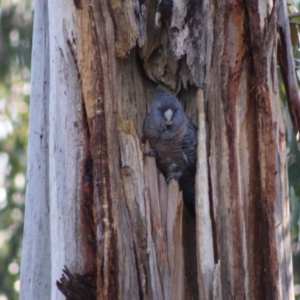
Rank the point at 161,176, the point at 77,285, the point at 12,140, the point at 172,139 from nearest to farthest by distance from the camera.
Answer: the point at 77,285, the point at 161,176, the point at 172,139, the point at 12,140

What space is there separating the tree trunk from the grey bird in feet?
0.42

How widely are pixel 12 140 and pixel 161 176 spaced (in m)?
4.73

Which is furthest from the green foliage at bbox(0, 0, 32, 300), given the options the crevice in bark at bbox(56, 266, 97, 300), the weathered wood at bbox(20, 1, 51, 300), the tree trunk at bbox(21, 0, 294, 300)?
the crevice in bark at bbox(56, 266, 97, 300)

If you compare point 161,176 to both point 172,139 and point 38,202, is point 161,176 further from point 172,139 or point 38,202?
point 38,202

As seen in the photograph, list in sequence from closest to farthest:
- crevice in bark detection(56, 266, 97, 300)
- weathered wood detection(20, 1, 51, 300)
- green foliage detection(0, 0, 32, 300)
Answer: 1. crevice in bark detection(56, 266, 97, 300)
2. weathered wood detection(20, 1, 51, 300)
3. green foliage detection(0, 0, 32, 300)

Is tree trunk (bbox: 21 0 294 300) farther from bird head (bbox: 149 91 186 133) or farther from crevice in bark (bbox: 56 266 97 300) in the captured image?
bird head (bbox: 149 91 186 133)

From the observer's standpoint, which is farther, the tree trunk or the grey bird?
the grey bird

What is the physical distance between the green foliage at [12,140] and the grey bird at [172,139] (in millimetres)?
3348

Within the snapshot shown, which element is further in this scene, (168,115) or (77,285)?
(168,115)

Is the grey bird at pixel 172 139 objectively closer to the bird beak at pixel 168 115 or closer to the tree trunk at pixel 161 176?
the bird beak at pixel 168 115

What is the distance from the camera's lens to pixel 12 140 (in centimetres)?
688

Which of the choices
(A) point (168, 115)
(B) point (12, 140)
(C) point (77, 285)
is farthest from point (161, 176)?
(B) point (12, 140)

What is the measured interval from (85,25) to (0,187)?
4.81 metres

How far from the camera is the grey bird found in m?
2.61
